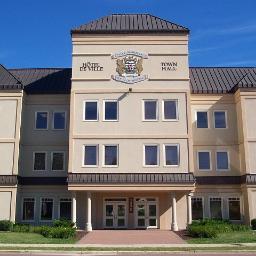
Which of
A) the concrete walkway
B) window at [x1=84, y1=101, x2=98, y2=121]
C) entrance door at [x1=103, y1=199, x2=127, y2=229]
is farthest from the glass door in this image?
window at [x1=84, y1=101, x2=98, y2=121]

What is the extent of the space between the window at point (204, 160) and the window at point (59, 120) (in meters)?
11.2

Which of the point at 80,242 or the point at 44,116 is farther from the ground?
the point at 44,116

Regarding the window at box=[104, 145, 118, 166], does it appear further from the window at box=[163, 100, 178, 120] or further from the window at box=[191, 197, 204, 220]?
the window at box=[191, 197, 204, 220]

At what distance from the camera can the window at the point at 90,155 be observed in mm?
31031

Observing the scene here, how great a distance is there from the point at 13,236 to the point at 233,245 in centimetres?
1226

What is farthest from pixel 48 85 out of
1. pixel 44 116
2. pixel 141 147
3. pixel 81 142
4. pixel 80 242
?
pixel 80 242

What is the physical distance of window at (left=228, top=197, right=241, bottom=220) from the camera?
3344 centimetres

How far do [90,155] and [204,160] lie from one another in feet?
30.7

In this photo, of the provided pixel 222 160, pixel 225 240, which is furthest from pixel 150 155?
pixel 225 240

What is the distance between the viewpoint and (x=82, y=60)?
3256cm

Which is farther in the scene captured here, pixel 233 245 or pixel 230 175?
pixel 230 175

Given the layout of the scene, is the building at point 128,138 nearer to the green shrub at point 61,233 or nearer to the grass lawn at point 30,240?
the green shrub at point 61,233

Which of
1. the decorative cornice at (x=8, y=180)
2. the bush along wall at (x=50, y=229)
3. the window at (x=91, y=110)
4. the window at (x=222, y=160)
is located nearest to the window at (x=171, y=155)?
the window at (x=222, y=160)

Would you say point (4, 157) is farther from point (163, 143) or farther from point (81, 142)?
point (163, 143)
